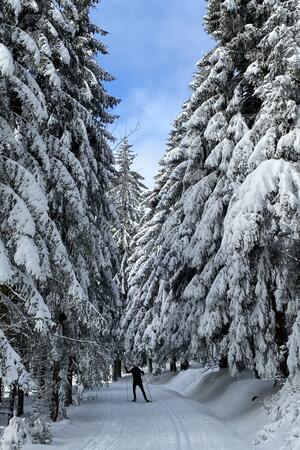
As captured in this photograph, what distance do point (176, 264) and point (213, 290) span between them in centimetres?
607

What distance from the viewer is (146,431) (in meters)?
11.2


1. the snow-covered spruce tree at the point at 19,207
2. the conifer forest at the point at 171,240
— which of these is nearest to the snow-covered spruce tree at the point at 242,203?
the conifer forest at the point at 171,240

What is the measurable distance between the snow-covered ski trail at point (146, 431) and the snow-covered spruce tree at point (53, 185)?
1.34 m

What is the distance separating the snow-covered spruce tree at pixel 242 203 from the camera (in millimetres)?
11148

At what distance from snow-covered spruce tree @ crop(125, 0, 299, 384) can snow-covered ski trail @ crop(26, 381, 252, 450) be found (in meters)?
2.14

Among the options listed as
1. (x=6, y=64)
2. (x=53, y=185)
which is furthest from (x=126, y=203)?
(x=6, y=64)

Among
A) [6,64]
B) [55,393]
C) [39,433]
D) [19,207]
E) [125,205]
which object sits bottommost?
[39,433]

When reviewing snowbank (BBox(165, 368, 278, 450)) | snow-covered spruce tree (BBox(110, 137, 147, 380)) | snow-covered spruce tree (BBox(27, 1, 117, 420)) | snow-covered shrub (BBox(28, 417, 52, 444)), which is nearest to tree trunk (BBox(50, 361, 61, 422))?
snow-covered spruce tree (BBox(27, 1, 117, 420))

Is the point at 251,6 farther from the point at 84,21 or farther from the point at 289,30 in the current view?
the point at 84,21

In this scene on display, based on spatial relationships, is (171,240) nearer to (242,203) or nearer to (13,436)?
(242,203)

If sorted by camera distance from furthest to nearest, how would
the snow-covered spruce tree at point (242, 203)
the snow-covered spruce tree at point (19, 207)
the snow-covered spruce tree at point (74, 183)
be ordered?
the snow-covered spruce tree at point (74, 183), the snow-covered spruce tree at point (242, 203), the snow-covered spruce tree at point (19, 207)

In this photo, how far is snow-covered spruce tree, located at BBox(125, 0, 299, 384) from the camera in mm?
11148

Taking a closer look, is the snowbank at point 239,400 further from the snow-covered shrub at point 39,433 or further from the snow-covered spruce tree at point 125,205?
the snow-covered spruce tree at point 125,205

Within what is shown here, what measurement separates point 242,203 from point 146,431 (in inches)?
231
